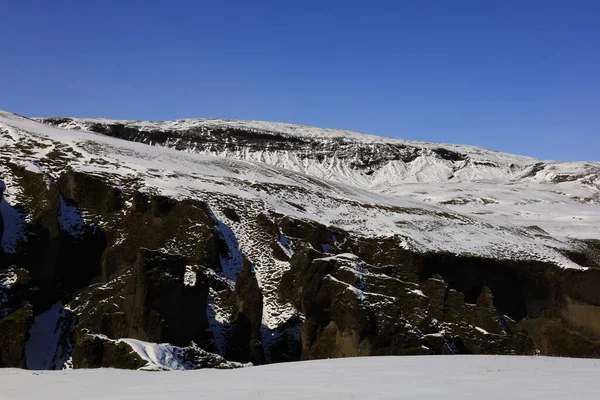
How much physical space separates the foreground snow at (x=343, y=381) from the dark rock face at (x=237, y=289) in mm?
6022

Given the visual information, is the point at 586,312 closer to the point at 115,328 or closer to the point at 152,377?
the point at 115,328

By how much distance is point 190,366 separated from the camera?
79.8ft

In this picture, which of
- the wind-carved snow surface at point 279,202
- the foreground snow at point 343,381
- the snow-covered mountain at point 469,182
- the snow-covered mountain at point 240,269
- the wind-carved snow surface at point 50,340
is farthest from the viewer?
the snow-covered mountain at point 469,182

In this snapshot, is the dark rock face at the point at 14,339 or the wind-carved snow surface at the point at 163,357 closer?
the wind-carved snow surface at the point at 163,357

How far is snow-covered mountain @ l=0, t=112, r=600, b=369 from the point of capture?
3322 centimetres

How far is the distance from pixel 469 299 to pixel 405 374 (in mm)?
37992

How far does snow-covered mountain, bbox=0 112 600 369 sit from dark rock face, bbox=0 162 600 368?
4.1 inches

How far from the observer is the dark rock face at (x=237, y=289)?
32.7 metres

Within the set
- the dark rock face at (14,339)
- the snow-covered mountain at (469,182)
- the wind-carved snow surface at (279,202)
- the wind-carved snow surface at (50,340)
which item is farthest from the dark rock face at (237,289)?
the snow-covered mountain at (469,182)

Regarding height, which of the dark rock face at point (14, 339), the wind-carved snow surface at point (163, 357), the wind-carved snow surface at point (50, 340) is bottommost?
the wind-carved snow surface at point (50, 340)

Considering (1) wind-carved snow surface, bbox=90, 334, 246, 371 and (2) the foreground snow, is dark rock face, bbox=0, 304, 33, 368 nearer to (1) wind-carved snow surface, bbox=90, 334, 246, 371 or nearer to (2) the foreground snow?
(1) wind-carved snow surface, bbox=90, 334, 246, 371

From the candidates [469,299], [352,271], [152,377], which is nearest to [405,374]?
[152,377]

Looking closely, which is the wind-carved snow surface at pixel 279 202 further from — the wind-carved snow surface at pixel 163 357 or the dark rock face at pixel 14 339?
the wind-carved snow surface at pixel 163 357

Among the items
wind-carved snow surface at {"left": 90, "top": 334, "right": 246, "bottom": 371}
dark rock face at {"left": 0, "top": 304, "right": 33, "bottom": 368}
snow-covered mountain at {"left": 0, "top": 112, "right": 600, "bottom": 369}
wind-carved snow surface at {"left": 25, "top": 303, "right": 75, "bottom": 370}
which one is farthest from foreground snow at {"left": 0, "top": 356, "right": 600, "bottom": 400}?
wind-carved snow surface at {"left": 25, "top": 303, "right": 75, "bottom": 370}
